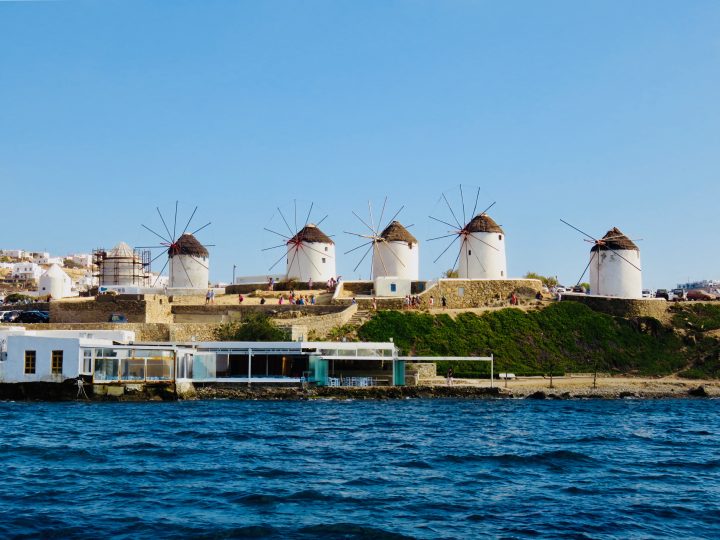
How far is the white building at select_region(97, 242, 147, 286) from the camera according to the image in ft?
225

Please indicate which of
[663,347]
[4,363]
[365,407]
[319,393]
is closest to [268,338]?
[319,393]

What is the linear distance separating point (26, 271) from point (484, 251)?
296 feet

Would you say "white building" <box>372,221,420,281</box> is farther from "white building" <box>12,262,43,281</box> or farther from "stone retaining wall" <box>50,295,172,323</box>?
"white building" <box>12,262,43,281</box>

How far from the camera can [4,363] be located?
1620 inches

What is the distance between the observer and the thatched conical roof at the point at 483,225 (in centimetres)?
6688

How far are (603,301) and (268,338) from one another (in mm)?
25298

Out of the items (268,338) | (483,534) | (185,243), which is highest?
(185,243)

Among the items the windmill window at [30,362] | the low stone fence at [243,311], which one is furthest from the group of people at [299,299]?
the windmill window at [30,362]

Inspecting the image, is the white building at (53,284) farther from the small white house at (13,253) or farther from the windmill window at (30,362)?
the small white house at (13,253)

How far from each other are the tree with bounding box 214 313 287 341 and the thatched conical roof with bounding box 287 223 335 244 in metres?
17.3

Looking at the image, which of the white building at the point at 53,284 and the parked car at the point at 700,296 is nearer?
the parked car at the point at 700,296

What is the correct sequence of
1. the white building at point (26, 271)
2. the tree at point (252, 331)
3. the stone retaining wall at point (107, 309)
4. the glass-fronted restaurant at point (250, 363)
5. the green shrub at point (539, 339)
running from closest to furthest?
the glass-fronted restaurant at point (250, 363), the tree at point (252, 331), the stone retaining wall at point (107, 309), the green shrub at point (539, 339), the white building at point (26, 271)

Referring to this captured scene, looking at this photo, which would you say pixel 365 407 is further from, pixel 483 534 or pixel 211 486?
pixel 483 534

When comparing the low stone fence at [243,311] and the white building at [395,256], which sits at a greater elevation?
the white building at [395,256]
